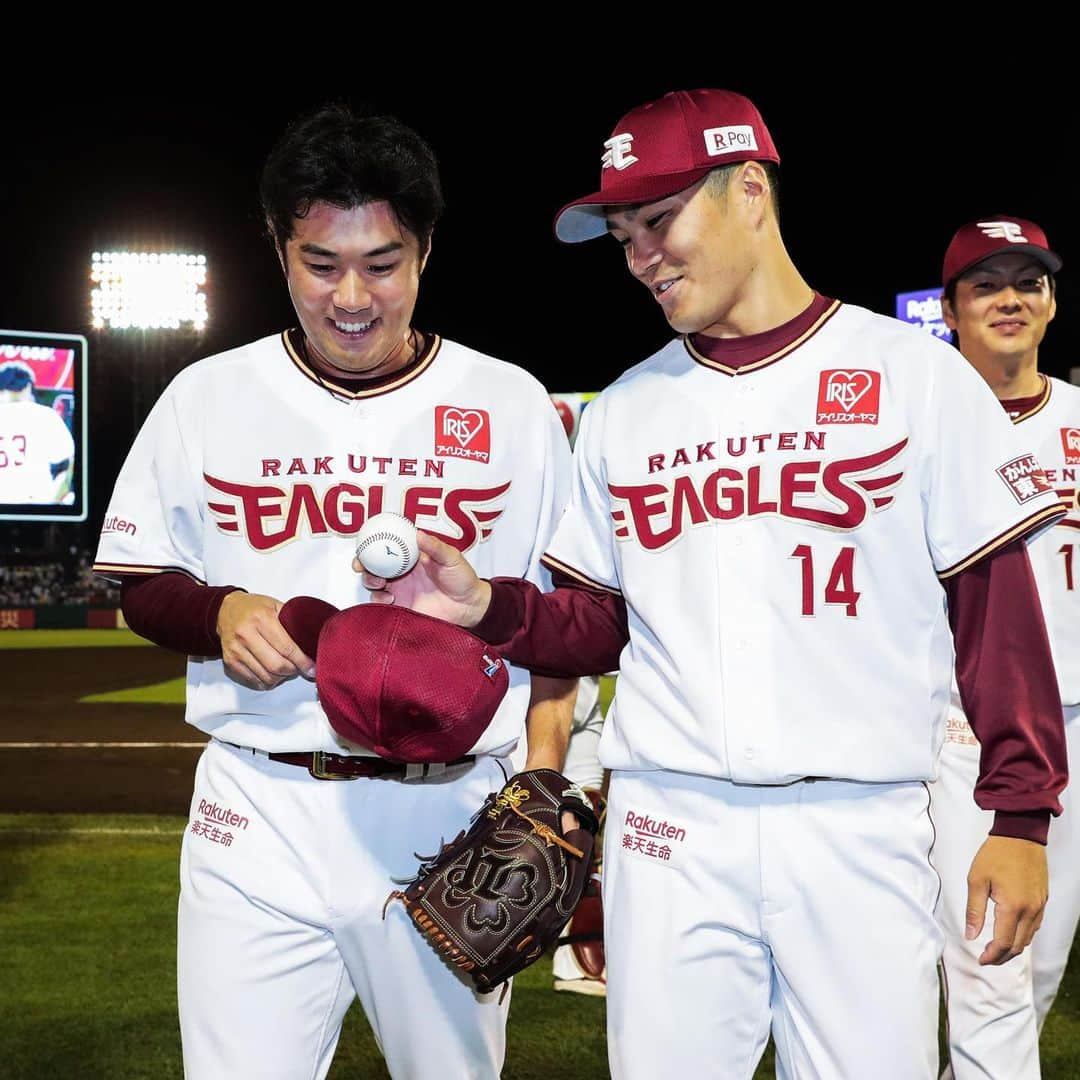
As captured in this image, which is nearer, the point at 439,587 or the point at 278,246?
the point at 439,587

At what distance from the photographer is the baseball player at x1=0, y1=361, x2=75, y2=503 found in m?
15.3

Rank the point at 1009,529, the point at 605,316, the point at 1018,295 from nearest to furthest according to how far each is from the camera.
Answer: the point at 1009,529
the point at 1018,295
the point at 605,316

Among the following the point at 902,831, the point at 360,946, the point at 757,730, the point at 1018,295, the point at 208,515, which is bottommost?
the point at 360,946

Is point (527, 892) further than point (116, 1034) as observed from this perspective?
No

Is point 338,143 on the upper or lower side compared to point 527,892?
upper

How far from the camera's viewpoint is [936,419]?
7.48 ft

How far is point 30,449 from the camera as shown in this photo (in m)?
16.0

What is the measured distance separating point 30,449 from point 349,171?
46.9 ft

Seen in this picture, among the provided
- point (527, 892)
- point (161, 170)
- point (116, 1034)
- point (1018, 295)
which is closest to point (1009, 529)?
point (527, 892)

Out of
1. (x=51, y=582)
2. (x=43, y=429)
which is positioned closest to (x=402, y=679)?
(x=43, y=429)

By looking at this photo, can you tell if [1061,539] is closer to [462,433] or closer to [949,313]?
[949,313]

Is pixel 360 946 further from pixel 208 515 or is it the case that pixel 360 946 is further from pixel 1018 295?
pixel 1018 295

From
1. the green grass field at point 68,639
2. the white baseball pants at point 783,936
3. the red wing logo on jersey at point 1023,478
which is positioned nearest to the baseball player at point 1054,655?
the red wing logo on jersey at point 1023,478

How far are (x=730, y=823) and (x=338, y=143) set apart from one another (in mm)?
1474
